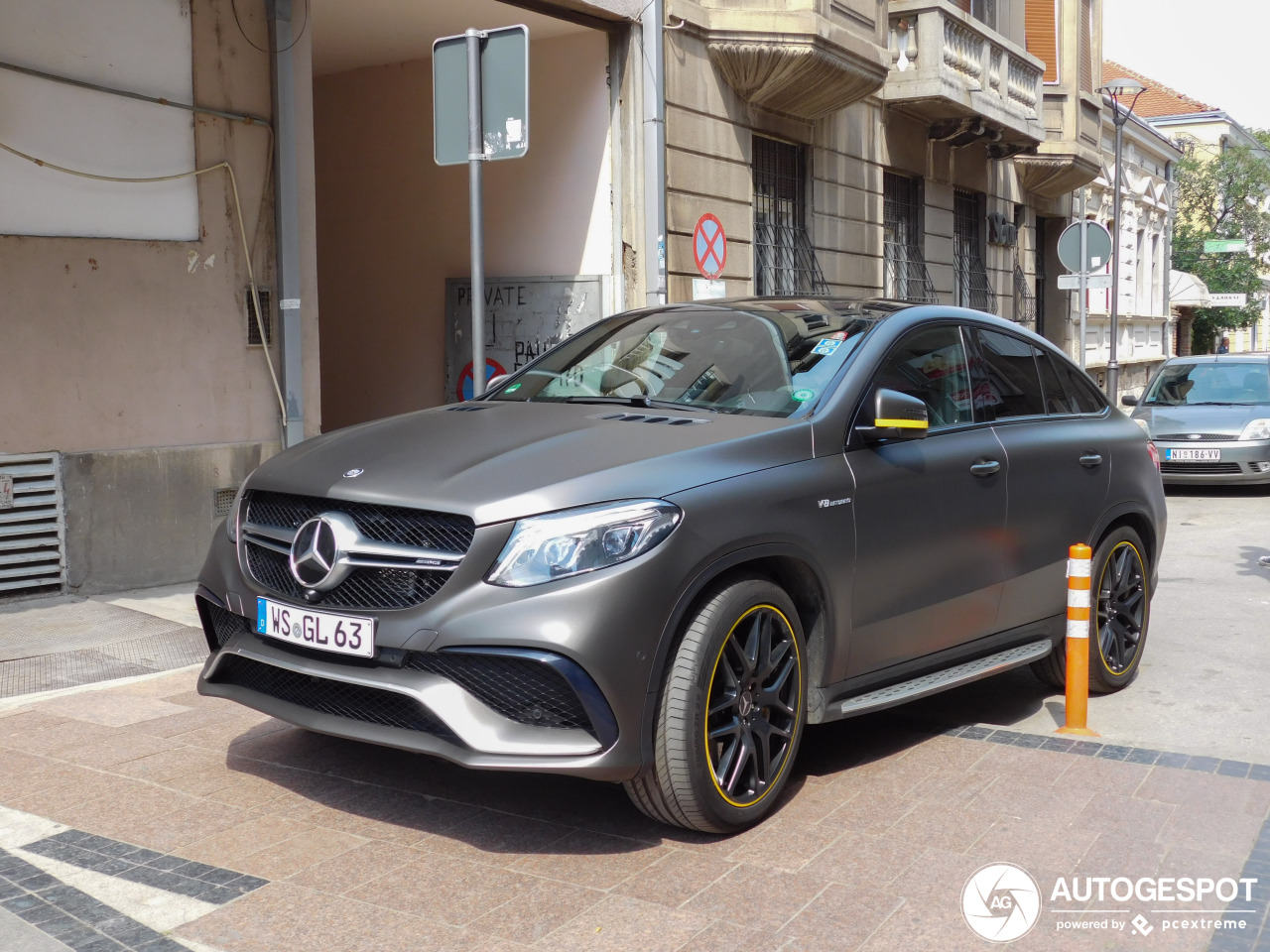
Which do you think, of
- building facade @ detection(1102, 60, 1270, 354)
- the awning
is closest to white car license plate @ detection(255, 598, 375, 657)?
the awning

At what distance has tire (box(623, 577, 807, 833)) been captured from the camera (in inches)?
153

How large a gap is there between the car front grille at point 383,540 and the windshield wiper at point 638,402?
3.87 feet

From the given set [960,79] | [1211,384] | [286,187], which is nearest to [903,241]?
[960,79]

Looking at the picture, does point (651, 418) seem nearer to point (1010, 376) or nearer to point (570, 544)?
point (570, 544)

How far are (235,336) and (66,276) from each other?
1.31 m

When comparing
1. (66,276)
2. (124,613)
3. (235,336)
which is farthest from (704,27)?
(124,613)

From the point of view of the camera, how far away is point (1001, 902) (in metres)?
3.66

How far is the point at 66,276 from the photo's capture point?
8125 mm

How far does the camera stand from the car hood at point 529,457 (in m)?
3.87

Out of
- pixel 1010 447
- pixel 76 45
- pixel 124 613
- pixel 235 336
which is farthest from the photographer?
pixel 235 336

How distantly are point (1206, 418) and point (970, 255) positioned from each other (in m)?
9.43

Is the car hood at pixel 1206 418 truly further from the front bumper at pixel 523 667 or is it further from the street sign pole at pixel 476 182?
the front bumper at pixel 523 667

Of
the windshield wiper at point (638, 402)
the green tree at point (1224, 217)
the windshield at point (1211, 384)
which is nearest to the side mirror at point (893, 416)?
the windshield wiper at point (638, 402)

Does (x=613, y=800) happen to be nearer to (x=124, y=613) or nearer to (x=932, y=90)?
(x=124, y=613)
